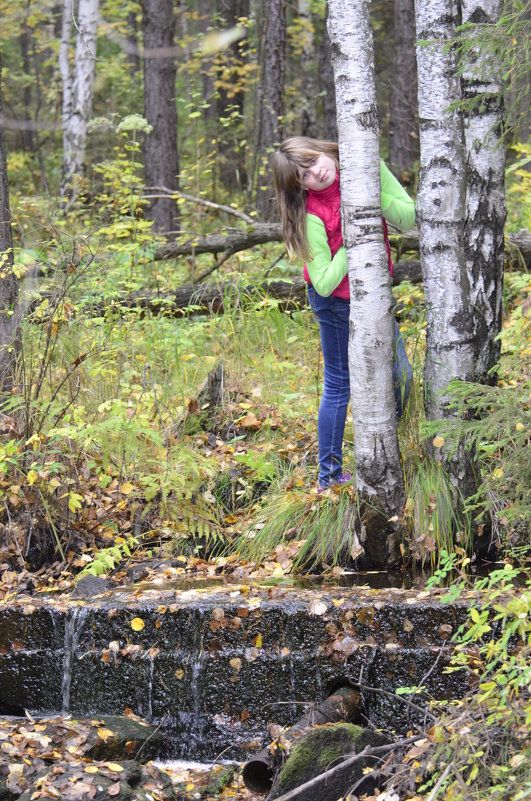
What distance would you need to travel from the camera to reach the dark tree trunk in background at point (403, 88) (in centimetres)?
1144

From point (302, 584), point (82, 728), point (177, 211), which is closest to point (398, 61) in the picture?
point (177, 211)

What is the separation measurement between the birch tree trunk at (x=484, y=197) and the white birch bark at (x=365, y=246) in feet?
1.50

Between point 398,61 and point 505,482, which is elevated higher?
point 398,61

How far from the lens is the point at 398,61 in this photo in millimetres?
11938

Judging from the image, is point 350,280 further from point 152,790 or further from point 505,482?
point 152,790

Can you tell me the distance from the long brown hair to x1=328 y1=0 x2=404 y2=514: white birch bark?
211mm

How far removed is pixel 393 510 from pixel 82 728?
5.96 feet

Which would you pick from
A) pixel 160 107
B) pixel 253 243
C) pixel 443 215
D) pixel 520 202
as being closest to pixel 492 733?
pixel 443 215

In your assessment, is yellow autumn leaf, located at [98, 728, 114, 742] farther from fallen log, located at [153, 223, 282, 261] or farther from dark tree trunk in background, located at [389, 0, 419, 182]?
dark tree trunk in background, located at [389, 0, 419, 182]

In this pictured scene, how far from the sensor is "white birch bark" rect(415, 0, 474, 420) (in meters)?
3.96

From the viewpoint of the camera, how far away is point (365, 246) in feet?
12.9

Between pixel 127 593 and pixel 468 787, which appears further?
pixel 127 593

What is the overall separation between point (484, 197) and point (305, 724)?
263cm

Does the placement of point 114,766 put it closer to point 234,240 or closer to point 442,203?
point 442,203
